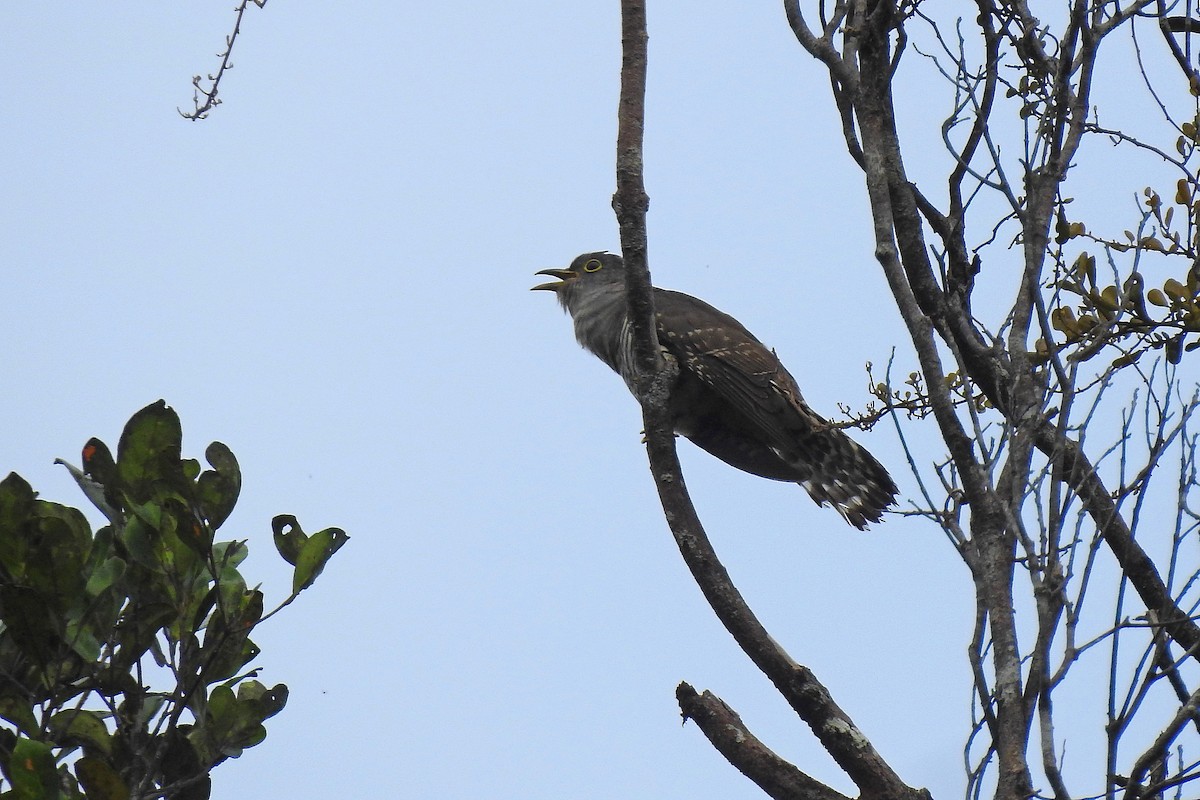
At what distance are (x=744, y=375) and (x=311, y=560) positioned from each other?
372 centimetres

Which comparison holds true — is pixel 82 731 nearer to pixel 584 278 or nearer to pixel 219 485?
pixel 219 485

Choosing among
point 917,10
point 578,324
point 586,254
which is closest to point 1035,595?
point 917,10

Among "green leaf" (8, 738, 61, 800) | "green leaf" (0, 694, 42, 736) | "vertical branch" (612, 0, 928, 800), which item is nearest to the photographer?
"green leaf" (8, 738, 61, 800)

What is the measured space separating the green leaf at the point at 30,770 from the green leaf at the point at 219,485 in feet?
1.80

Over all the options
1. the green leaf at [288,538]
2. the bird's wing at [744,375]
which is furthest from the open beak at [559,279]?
the green leaf at [288,538]

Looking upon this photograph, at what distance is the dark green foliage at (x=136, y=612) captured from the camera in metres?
2.37

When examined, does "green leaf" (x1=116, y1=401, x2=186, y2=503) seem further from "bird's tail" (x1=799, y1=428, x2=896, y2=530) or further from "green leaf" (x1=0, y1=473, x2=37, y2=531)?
"bird's tail" (x1=799, y1=428, x2=896, y2=530)

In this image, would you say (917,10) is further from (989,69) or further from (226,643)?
(226,643)

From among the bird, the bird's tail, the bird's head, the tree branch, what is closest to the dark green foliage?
the tree branch

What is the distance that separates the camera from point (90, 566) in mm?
2445

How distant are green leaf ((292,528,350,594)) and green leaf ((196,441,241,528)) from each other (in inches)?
6.9

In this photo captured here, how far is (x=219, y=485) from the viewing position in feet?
8.26

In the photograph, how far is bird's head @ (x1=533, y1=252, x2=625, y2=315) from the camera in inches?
288

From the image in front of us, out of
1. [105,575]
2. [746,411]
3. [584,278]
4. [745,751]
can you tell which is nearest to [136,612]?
[105,575]
